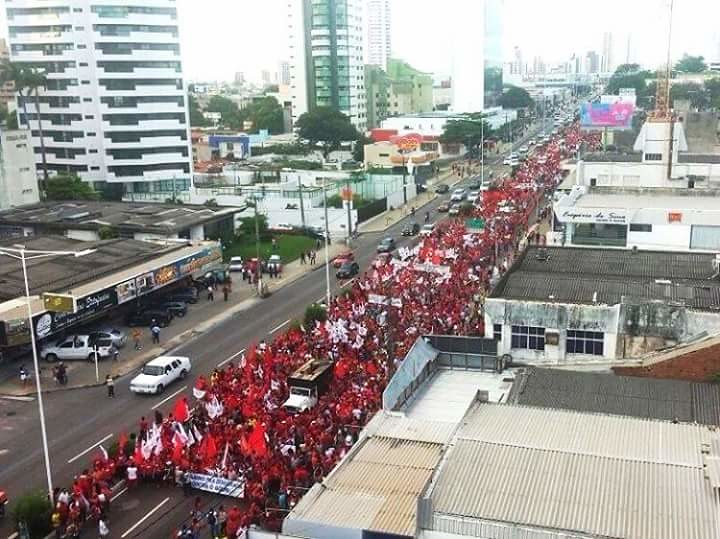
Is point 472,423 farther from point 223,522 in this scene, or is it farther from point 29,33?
point 29,33

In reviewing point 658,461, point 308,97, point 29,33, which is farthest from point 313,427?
point 308,97

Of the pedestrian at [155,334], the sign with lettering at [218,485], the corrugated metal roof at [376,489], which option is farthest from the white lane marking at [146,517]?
the pedestrian at [155,334]

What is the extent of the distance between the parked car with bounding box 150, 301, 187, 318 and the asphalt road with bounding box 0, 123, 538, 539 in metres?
2.15

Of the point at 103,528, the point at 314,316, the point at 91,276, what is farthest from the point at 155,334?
the point at 103,528

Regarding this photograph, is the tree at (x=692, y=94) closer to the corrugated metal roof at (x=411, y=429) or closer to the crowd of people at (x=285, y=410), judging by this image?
the crowd of people at (x=285, y=410)

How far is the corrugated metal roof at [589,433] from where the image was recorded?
41.7ft

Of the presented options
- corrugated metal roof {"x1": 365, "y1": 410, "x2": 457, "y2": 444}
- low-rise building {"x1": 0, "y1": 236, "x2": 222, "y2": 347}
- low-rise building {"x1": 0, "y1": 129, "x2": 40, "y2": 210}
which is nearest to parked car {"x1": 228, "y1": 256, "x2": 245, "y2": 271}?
low-rise building {"x1": 0, "y1": 236, "x2": 222, "y2": 347}

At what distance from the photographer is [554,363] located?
20.6 m

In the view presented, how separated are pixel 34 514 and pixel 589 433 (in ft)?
36.5

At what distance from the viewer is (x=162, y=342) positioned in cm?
3078

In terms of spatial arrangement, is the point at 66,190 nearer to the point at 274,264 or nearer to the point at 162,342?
the point at 274,264

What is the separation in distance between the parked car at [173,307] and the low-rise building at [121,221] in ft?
25.5

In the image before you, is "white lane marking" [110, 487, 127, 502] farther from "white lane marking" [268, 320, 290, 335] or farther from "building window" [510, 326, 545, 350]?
"white lane marking" [268, 320, 290, 335]

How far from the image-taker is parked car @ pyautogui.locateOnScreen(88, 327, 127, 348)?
2922 cm
